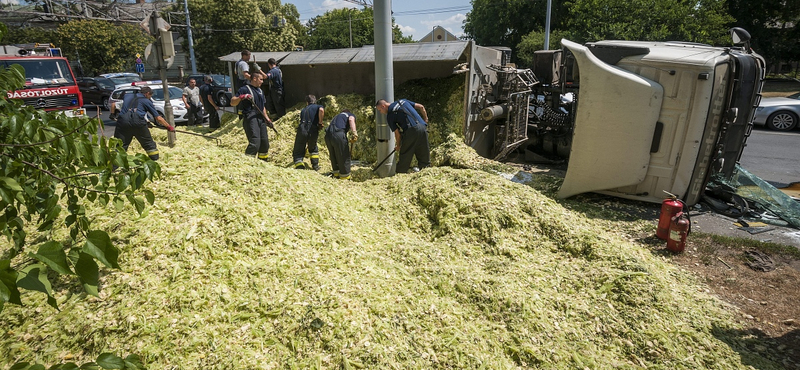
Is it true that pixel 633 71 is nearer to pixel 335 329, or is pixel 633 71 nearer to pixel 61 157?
pixel 335 329

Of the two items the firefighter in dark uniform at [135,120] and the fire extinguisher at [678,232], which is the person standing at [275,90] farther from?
the fire extinguisher at [678,232]

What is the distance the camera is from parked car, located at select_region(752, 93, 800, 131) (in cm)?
1291

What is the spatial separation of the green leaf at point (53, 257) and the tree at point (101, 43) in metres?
34.1

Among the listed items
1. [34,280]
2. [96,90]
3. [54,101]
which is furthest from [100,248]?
[96,90]

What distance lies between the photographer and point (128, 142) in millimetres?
7590

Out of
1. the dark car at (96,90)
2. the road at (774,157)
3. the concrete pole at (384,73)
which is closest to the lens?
the concrete pole at (384,73)

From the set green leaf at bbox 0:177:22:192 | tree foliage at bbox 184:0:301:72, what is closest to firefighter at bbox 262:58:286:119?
green leaf at bbox 0:177:22:192

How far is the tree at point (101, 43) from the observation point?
92.8 ft

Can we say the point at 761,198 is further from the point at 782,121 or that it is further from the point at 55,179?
the point at 782,121

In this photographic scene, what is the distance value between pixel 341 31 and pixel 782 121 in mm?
40847

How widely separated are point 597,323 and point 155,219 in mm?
3897

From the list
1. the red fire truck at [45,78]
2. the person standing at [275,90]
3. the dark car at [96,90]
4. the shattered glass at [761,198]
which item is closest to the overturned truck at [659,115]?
the shattered glass at [761,198]

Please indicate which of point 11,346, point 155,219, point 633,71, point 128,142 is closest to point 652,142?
point 633,71

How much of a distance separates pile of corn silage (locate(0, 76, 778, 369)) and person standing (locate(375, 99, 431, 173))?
2334mm
